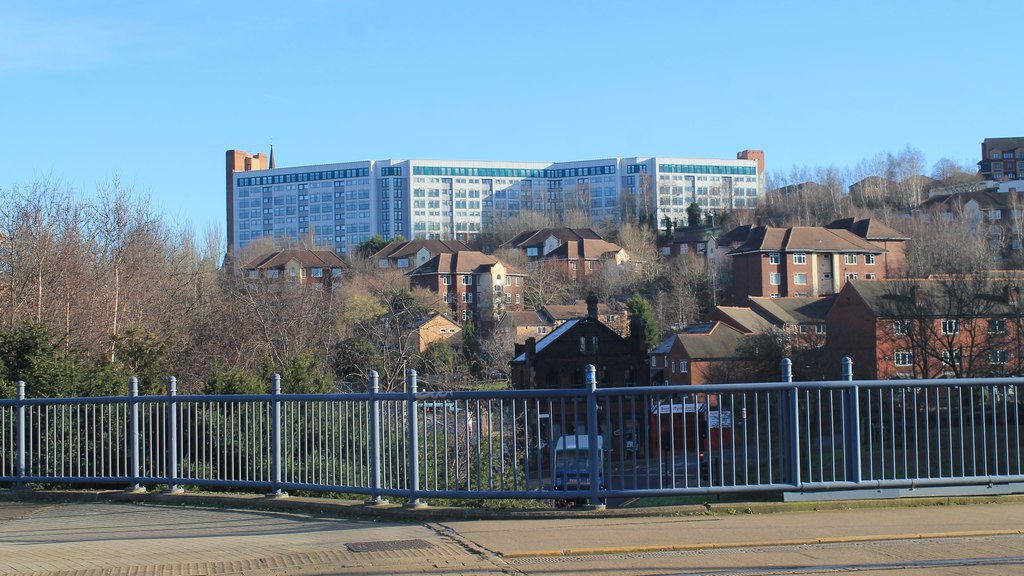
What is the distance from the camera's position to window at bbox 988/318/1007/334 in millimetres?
51156

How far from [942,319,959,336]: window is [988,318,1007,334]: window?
1618mm

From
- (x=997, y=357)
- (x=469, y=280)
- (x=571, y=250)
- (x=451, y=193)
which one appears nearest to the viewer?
(x=997, y=357)

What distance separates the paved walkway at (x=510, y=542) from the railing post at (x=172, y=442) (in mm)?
1284

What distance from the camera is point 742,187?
16400 centimetres

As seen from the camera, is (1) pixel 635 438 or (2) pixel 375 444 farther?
(2) pixel 375 444

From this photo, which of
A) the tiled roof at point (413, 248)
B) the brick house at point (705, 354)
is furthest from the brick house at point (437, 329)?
the tiled roof at point (413, 248)

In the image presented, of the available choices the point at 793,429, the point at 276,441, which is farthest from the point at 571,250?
the point at 793,429

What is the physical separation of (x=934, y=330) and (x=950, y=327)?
804 mm

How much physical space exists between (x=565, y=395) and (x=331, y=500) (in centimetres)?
288

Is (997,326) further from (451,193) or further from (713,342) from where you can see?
(451,193)

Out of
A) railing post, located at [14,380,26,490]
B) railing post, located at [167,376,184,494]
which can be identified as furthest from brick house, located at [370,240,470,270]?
railing post, located at [167,376,184,494]

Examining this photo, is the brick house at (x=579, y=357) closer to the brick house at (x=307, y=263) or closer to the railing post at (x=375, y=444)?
the railing post at (x=375, y=444)

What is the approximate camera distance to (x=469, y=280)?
354ft

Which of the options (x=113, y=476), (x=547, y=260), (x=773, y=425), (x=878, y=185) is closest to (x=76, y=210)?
(x=113, y=476)
